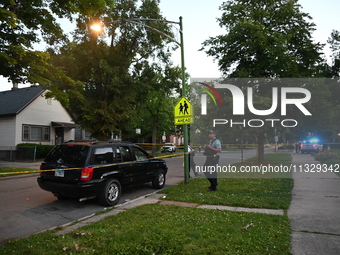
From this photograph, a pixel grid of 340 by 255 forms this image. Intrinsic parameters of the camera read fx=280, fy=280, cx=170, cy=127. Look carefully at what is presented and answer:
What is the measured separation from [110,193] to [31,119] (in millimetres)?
22207

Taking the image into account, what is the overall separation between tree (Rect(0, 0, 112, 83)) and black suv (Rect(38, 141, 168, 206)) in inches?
269

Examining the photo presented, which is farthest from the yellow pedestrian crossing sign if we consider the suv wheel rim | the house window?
the house window

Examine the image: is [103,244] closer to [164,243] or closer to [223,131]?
[164,243]

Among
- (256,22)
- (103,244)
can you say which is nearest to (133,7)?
(256,22)

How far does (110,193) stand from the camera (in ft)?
25.3

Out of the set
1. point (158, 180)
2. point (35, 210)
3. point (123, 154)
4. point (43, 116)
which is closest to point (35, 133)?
point (43, 116)

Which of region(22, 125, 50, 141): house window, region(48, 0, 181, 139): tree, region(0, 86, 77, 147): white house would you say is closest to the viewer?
region(48, 0, 181, 139): tree

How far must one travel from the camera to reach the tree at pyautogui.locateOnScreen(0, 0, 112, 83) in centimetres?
1292

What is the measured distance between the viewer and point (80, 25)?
23.1 meters

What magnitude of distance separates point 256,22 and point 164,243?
16444mm

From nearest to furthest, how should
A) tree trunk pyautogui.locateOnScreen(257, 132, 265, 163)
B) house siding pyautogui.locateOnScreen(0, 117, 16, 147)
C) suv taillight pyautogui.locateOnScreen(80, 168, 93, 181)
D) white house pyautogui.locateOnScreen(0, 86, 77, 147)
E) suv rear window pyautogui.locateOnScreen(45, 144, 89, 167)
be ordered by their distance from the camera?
1. suv taillight pyautogui.locateOnScreen(80, 168, 93, 181)
2. suv rear window pyautogui.locateOnScreen(45, 144, 89, 167)
3. tree trunk pyautogui.locateOnScreen(257, 132, 265, 163)
4. house siding pyautogui.locateOnScreen(0, 117, 16, 147)
5. white house pyautogui.locateOnScreen(0, 86, 77, 147)

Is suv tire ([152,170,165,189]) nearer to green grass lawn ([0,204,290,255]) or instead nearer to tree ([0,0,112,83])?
green grass lawn ([0,204,290,255])

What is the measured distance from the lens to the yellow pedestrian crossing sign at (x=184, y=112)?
10.7 meters

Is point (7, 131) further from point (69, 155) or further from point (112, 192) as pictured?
point (112, 192)
